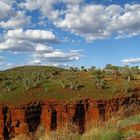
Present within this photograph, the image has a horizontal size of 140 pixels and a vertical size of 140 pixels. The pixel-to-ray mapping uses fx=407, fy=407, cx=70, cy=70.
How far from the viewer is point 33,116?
26.8 metres

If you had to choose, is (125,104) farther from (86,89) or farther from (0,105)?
(0,105)

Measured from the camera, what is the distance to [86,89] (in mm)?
29359

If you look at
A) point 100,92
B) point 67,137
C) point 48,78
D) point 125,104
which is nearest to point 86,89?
point 100,92

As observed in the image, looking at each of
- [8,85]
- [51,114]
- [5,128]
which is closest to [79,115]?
[51,114]

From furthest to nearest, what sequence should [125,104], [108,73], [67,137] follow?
1. [108,73]
2. [125,104]
3. [67,137]

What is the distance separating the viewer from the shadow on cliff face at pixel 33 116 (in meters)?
26.2

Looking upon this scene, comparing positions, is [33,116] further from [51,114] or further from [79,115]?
[79,115]

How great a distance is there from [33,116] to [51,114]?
120 cm

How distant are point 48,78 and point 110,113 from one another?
341 inches

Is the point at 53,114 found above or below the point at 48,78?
below

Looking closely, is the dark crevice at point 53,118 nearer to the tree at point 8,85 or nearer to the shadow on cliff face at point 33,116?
the shadow on cliff face at point 33,116

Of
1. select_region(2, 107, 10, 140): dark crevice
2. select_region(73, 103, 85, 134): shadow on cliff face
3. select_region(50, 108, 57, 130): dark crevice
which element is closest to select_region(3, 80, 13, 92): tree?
select_region(2, 107, 10, 140): dark crevice

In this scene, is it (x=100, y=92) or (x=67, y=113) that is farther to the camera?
(x=100, y=92)

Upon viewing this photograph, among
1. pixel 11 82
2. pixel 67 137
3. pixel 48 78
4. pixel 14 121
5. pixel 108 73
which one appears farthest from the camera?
pixel 108 73
